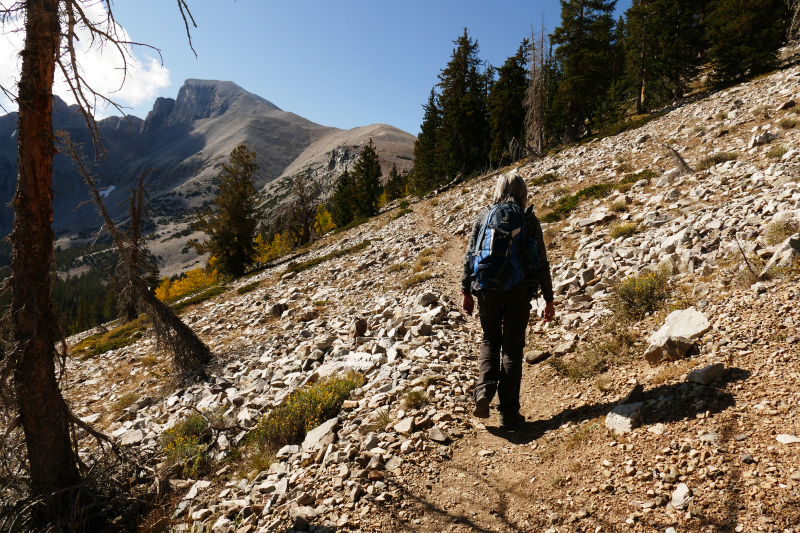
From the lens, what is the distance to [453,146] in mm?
41156

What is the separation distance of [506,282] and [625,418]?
5.60ft

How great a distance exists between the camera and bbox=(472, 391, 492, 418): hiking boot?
14.5 feet

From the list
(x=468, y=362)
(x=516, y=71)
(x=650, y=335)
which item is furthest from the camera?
(x=516, y=71)

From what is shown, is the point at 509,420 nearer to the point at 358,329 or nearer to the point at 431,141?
the point at 358,329

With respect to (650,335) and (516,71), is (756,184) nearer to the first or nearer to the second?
(650,335)

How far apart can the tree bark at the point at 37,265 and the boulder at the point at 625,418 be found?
6.00 meters

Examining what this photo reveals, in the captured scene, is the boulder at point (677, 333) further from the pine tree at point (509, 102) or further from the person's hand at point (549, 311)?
the pine tree at point (509, 102)

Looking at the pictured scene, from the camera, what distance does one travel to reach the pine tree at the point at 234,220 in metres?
30.7

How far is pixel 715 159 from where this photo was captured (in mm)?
10602

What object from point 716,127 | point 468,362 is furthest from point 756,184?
point 716,127

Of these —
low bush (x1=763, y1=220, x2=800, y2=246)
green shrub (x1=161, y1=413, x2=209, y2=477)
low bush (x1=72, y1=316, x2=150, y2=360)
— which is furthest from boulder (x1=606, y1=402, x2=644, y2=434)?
low bush (x1=72, y1=316, x2=150, y2=360)

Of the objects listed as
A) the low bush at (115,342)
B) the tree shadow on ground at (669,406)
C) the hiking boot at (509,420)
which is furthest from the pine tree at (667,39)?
the low bush at (115,342)

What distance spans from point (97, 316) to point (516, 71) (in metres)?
97.0

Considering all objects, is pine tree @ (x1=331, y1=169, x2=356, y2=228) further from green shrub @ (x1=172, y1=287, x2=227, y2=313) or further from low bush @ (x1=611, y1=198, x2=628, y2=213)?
low bush @ (x1=611, y1=198, x2=628, y2=213)
